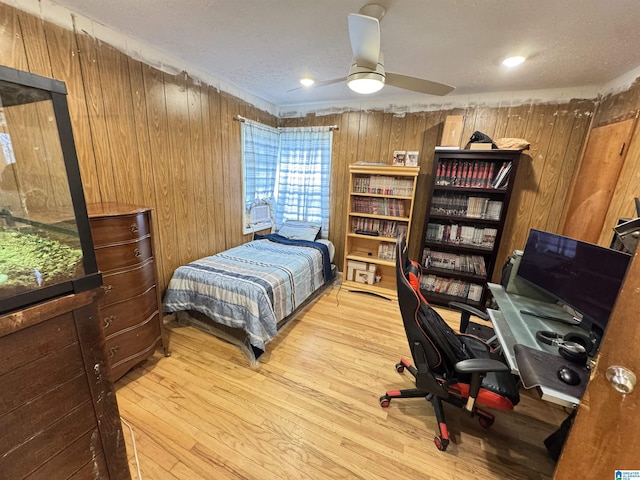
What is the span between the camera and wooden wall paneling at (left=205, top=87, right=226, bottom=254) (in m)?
2.78

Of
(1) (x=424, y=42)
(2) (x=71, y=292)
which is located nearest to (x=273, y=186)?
(1) (x=424, y=42)

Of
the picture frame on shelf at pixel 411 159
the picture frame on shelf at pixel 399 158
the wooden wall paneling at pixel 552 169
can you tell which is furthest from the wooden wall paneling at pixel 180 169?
the wooden wall paneling at pixel 552 169

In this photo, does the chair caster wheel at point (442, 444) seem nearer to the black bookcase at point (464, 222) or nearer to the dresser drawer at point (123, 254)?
the black bookcase at point (464, 222)

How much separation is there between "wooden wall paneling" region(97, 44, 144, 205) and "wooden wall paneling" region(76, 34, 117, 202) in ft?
0.07

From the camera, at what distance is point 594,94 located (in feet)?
8.26

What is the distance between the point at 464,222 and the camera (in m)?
3.03

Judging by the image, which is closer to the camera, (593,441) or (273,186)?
(593,441)

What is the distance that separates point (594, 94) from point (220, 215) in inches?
162

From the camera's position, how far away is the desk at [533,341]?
1.07 metres

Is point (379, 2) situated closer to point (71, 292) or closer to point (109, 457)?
point (71, 292)

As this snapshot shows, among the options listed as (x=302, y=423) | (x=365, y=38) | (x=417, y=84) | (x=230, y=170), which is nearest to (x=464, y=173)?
(x=417, y=84)

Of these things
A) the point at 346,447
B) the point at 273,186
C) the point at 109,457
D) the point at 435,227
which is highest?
the point at 273,186

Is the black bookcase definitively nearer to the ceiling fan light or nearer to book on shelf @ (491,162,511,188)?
book on shelf @ (491,162,511,188)

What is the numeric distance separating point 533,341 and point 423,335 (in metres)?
0.64
